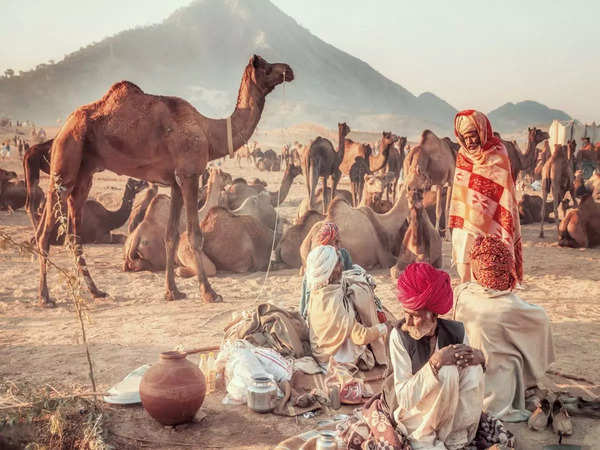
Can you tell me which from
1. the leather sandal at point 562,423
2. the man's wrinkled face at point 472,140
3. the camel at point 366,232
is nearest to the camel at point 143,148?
the camel at point 366,232

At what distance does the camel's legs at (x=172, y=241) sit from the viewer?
7734 millimetres

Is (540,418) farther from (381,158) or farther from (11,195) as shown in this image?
(381,158)

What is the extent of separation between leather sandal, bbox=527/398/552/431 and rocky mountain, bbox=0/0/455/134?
3729 inches

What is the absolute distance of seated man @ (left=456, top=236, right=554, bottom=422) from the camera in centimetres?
414

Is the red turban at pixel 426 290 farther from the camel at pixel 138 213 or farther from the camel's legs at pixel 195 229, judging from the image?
the camel at pixel 138 213

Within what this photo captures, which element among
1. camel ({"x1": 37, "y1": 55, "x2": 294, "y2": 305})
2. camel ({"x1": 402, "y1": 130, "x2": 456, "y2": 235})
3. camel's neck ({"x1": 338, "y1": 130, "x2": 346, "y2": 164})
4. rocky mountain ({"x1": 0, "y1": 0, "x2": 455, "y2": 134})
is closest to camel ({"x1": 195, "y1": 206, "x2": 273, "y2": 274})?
camel ({"x1": 37, "y1": 55, "x2": 294, "y2": 305})

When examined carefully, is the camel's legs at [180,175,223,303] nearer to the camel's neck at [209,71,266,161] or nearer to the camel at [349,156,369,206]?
the camel's neck at [209,71,266,161]

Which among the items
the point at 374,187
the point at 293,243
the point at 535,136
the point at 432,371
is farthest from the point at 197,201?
the point at 535,136

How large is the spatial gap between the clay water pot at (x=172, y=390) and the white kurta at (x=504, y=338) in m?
1.86

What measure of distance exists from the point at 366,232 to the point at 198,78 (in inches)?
6543

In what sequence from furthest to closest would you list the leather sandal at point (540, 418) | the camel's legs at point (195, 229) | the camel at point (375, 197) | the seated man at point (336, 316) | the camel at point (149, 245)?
1. the camel at point (375, 197)
2. the camel at point (149, 245)
3. the camel's legs at point (195, 229)
4. the seated man at point (336, 316)
5. the leather sandal at point (540, 418)

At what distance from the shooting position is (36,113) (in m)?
117

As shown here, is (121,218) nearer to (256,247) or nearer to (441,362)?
(256,247)

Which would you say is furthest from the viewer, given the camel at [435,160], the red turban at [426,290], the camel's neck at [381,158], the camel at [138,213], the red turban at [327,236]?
the camel's neck at [381,158]
